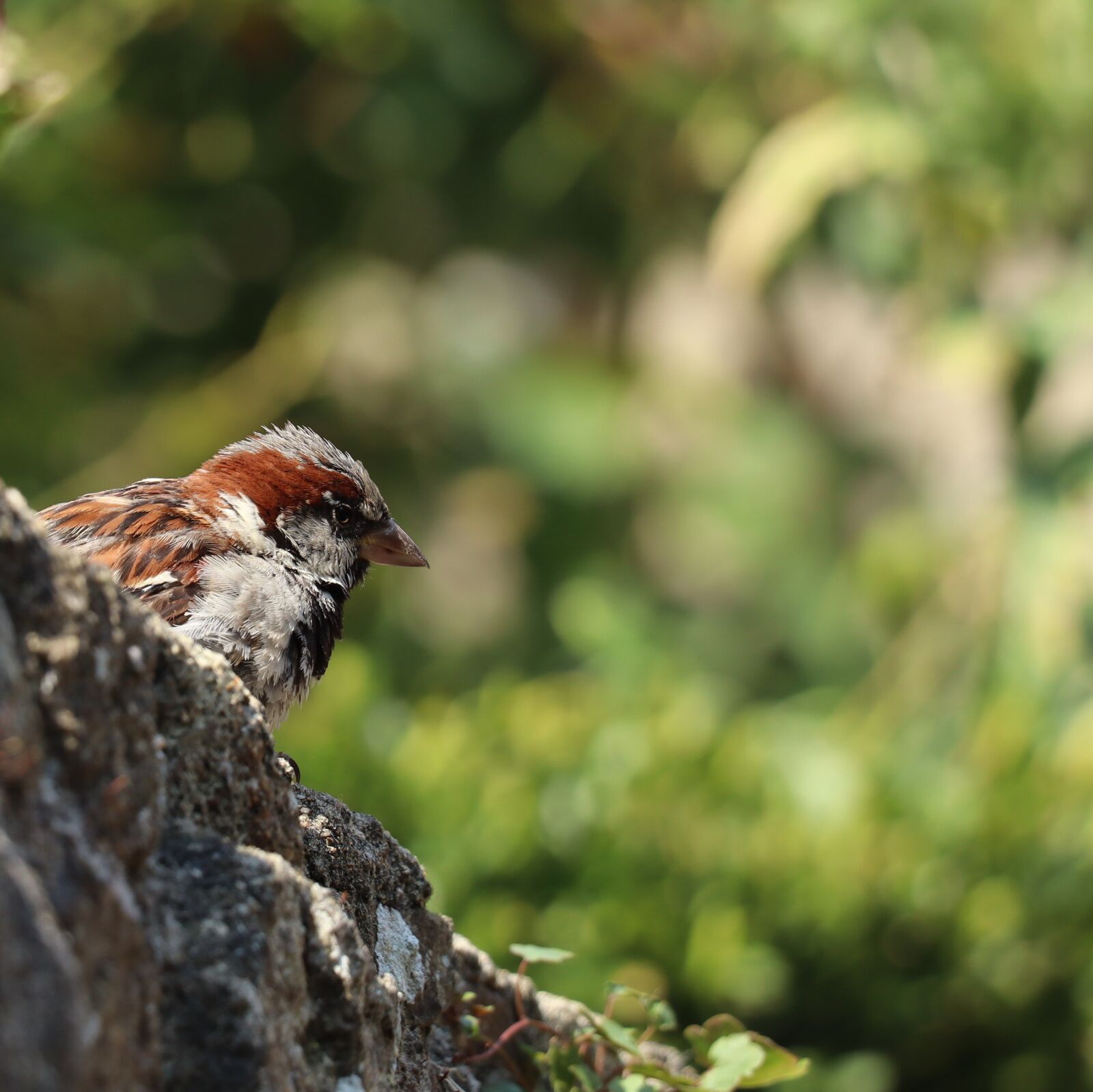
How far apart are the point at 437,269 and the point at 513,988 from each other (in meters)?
3.94

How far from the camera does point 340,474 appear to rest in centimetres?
208

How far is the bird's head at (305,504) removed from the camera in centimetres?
201

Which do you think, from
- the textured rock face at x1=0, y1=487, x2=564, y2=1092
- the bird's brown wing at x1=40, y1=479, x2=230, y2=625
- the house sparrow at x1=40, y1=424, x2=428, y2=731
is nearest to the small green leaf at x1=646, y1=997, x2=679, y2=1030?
the textured rock face at x1=0, y1=487, x2=564, y2=1092

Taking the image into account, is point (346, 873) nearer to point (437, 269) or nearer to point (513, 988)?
point (513, 988)

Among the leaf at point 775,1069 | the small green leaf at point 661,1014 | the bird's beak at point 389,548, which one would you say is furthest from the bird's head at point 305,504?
the leaf at point 775,1069

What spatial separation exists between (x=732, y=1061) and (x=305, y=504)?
96 centimetres

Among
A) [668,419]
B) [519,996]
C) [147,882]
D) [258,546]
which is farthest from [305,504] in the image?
[668,419]

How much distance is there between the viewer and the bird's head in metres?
2.01

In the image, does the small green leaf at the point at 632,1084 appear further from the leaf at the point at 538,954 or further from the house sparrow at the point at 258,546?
the house sparrow at the point at 258,546

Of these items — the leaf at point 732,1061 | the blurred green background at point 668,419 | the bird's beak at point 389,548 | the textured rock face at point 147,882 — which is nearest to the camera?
the textured rock face at point 147,882

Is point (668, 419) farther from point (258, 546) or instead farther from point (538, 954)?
point (538, 954)

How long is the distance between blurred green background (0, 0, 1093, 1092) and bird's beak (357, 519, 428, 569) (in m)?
0.77

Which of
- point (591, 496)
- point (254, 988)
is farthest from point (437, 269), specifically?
point (254, 988)

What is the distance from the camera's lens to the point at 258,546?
1.96 metres
